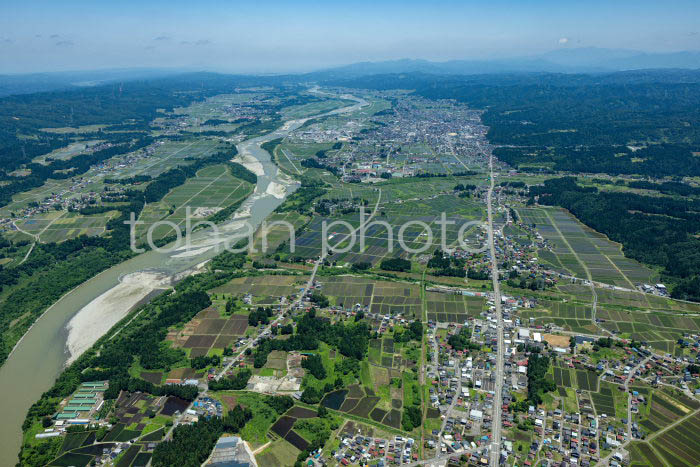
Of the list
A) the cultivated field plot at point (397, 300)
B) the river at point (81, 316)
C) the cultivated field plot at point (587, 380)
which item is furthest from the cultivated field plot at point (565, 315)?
the river at point (81, 316)

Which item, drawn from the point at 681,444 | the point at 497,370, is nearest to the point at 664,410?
the point at 681,444

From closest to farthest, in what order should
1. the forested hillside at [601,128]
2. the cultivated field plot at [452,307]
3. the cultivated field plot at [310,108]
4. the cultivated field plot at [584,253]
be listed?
the cultivated field plot at [452,307] → the cultivated field plot at [584,253] → the forested hillside at [601,128] → the cultivated field plot at [310,108]

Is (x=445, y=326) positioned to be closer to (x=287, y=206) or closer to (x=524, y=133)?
(x=287, y=206)

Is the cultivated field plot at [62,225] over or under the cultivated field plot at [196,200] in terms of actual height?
under

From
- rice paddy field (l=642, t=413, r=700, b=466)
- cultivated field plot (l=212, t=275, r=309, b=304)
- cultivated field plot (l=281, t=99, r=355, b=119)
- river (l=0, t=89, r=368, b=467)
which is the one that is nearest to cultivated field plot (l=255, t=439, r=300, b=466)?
river (l=0, t=89, r=368, b=467)

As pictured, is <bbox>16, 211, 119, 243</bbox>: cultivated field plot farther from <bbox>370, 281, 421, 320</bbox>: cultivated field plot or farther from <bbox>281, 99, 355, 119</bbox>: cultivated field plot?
<bbox>281, 99, 355, 119</bbox>: cultivated field plot

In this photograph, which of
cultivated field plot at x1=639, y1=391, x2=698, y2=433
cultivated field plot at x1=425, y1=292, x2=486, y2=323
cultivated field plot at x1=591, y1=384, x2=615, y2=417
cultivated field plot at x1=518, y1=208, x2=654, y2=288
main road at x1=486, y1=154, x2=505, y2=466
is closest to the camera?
main road at x1=486, y1=154, x2=505, y2=466

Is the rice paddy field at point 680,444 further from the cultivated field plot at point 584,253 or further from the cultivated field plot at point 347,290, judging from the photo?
the cultivated field plot at point 347,290
